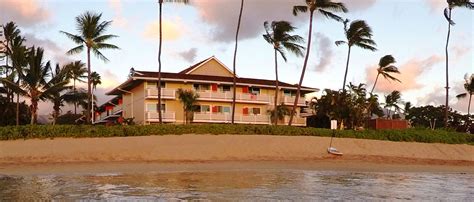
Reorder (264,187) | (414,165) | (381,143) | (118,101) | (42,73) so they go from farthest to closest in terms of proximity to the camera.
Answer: (118,101)
(42,73)
(381,143)
(414,165)
(264,187)

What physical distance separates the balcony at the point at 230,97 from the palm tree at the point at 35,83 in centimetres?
1322

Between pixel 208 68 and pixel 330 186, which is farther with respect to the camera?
pixel 208 68

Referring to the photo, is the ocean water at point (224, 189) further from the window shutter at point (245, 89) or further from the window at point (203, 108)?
the window shutter at point (245, 89)

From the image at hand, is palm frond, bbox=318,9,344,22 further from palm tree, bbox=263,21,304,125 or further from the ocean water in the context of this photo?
the ocean water

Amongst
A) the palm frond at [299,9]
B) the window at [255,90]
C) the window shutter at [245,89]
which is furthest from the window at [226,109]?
the palm frond at [299,9]

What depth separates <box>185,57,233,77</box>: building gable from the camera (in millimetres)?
54625

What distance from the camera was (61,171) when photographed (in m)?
20.5

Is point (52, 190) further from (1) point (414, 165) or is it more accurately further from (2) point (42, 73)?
(2) point (42, 73)

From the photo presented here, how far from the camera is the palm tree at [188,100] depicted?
151 feet

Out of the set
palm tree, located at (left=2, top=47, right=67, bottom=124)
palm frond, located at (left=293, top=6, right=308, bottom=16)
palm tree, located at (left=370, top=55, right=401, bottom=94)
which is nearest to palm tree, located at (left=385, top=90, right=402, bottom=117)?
palm tree, located at (left=370, top=55, right=401, bottom=94)

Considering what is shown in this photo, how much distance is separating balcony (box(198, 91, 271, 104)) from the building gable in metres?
5.90

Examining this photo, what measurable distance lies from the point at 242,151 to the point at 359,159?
6562 millimetres

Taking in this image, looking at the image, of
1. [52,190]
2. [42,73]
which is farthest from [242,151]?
[42,73]

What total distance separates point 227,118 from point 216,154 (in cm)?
2155
